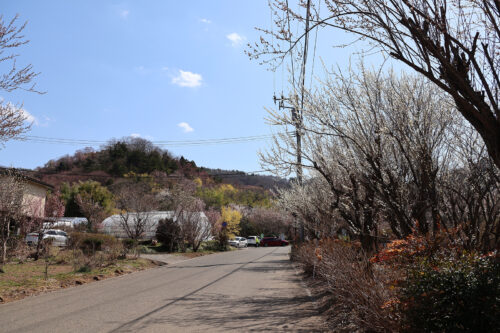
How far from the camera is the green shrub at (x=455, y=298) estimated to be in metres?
3.74

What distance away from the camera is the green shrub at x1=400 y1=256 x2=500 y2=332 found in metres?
3.74

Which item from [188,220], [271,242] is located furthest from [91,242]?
[271,242]

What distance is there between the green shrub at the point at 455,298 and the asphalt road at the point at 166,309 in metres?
→ 3.27

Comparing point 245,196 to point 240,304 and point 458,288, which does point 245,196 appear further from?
point 458,288

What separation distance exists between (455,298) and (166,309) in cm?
659

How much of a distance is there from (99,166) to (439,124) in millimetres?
65109

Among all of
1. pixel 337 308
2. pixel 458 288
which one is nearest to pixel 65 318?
pixel 337 308

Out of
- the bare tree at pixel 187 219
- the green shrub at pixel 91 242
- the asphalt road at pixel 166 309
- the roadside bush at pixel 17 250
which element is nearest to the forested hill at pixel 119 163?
the bare tree at pixel 187 219

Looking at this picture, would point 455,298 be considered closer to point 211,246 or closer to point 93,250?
point 93,250

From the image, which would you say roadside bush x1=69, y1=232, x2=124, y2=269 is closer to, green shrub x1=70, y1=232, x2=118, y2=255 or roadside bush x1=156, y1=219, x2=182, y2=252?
green shrub x1=70, y1=232, x2=118, y2=255

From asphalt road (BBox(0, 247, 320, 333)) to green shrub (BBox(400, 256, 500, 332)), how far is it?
10.7 feet

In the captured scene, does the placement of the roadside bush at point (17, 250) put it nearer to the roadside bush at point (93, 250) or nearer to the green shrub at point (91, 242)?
the roadside bush at point (93, 250)

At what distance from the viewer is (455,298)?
12.9 feet

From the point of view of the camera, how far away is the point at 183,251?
33.8 metres
